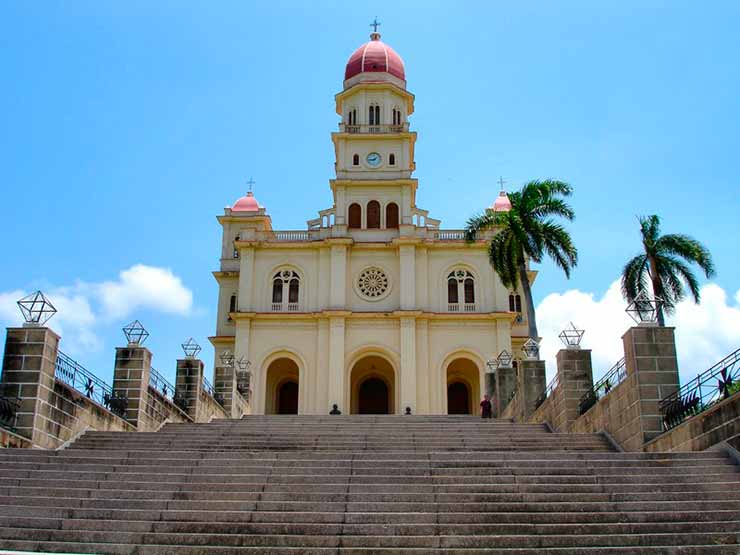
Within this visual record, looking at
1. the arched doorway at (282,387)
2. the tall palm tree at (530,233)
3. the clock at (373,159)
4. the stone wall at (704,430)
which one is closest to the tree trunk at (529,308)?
the tall palm tree at (530,233)

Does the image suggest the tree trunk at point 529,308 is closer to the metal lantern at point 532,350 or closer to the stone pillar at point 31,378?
the metal lantern at point 532,350

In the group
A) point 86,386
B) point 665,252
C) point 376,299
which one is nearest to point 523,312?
point 376,299

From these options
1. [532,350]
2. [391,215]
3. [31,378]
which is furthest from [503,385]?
[391,215]

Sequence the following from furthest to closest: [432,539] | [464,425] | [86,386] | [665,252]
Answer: [665,252] → [464,425] → [86,386] → [432,539]

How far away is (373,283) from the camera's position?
141 ft

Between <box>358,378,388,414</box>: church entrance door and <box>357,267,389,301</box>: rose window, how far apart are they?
19.4 feet

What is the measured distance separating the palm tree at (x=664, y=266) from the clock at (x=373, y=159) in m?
20.4

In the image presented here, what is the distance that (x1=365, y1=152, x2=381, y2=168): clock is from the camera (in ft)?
153

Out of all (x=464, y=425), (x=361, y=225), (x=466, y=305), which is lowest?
(x=464, y=425)

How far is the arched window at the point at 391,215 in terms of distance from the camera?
45.1m

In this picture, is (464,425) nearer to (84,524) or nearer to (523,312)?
(84,524)

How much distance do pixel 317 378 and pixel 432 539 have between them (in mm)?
31473

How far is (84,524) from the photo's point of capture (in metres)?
10.6

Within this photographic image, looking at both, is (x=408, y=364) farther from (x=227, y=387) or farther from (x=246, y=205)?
(x=246, y=205)
